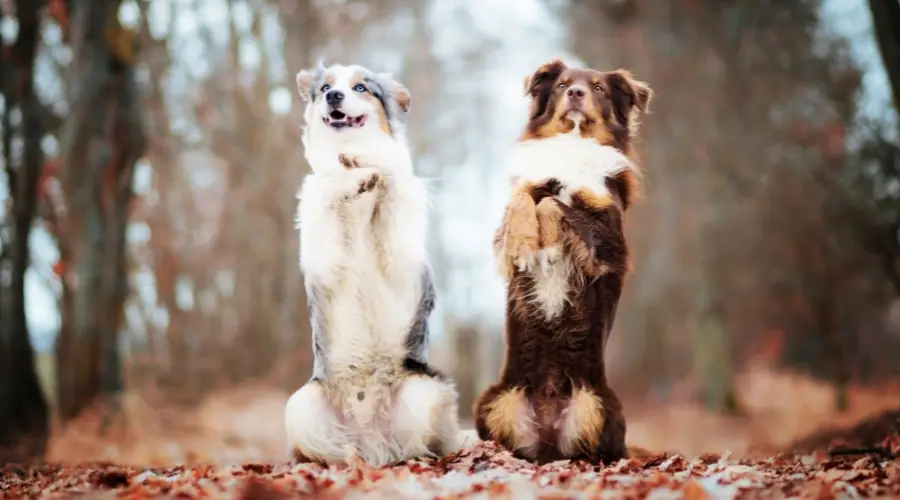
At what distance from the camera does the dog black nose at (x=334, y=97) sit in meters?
3.97

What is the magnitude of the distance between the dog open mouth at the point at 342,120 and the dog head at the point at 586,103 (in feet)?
3.10

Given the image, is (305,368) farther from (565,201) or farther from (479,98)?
(565,201)

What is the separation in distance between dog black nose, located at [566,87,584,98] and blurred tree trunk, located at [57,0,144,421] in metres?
4.98

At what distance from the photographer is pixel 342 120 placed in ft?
13.2

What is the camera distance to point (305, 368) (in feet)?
29.2

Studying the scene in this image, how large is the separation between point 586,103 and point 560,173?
41 cm

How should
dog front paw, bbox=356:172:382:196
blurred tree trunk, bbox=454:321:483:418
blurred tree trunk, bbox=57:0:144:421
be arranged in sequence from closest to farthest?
dog front paw, bbox=356:172:382:196, blurred tree trunk, bbox=57:0:144:421, blurred tree trunk, bbox=454:321:483:418

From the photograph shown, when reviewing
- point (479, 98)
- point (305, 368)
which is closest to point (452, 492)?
point (305, 368)

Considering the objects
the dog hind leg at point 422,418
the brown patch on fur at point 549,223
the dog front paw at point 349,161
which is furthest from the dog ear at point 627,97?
the dog hind leg at point 422,418

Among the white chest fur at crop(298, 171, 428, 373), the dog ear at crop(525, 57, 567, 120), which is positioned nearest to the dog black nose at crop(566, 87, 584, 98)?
the dog ear at crop(525, 57, 567, 120)

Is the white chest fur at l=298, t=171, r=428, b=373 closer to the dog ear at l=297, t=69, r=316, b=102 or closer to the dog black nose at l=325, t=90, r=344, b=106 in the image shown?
the dog black nose at l=325, t=90, r=344, b=106

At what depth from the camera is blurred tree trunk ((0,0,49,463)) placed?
21.7 ft

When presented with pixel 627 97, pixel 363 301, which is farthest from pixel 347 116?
pixel 627 97

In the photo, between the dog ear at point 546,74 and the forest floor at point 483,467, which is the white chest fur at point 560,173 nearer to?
the dog ear at point 546,74
